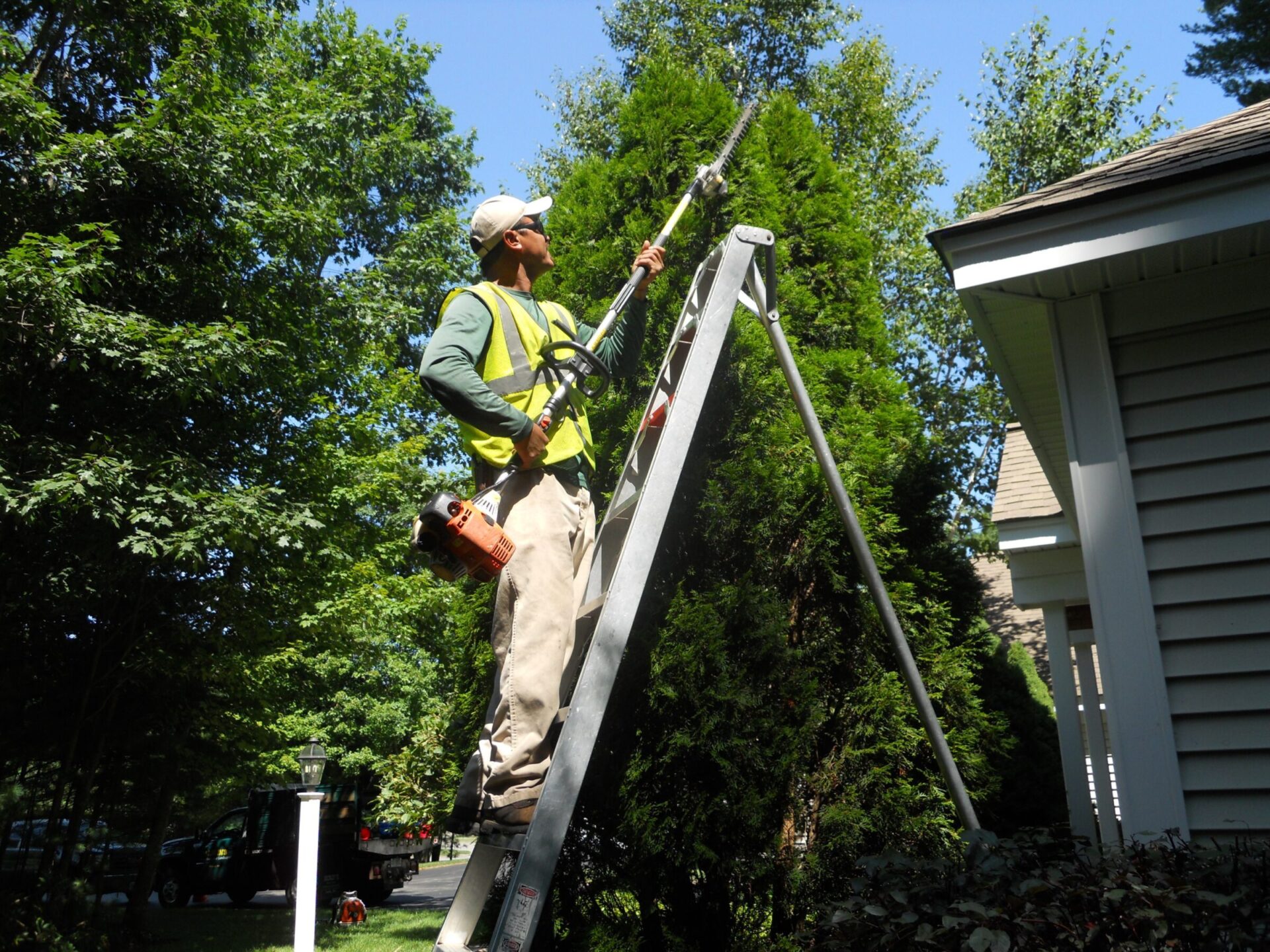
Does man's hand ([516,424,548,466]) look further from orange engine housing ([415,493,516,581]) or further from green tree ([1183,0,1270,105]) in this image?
green tree ([1183,0,1270,105])

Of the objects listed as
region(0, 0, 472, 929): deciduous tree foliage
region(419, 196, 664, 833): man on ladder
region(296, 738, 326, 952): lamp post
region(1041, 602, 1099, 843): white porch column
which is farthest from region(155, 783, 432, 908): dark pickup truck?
region(419, 196, 664, 833): man on ladder

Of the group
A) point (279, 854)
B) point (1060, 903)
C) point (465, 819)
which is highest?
point (465, 819)

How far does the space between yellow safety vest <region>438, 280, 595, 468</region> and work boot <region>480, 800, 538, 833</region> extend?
106 cm

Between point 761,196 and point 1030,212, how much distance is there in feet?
4.02

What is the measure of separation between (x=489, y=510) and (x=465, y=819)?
36.0 inches

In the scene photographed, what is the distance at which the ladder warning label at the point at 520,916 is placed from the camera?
2.35 meters

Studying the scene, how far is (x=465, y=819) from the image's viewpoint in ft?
9.32

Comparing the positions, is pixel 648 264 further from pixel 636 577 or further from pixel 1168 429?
pixel 1168 429

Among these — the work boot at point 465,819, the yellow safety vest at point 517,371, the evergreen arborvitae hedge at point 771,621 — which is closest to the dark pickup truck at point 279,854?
the evergreen arborvitae hedge at point 771,621

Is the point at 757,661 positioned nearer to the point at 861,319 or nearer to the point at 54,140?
the point at 861,319

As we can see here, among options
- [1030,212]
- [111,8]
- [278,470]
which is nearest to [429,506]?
[1030,212]

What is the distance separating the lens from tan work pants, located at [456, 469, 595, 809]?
106 inches

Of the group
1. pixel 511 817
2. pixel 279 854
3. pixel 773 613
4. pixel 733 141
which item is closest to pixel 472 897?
pixel 511 817

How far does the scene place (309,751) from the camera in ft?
30.7
